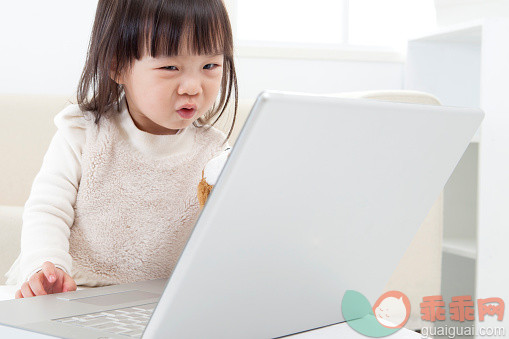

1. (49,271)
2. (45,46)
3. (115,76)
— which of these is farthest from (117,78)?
(45,46)

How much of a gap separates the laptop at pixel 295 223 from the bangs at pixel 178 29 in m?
0.37

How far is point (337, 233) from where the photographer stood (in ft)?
1.69

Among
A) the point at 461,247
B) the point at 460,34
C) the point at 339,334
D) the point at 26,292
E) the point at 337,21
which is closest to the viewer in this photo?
the point at 339,334

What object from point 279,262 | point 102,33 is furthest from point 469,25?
point 279,262

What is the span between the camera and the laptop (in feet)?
1.35

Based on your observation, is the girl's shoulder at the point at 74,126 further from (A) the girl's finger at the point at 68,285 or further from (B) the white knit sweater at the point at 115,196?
(A) the girl's finger at the point at 68,285

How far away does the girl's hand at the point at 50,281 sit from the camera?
0.79m

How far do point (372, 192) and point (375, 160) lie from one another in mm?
36

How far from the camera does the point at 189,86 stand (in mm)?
858

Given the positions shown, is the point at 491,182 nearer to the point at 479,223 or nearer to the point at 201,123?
the point at 479,223

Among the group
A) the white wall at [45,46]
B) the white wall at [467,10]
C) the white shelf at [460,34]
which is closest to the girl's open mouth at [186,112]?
the white shelf at [460,34]

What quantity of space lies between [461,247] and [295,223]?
1.38 m

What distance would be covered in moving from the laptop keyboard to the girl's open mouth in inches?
14.3

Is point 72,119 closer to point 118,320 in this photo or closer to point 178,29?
point 178,29
